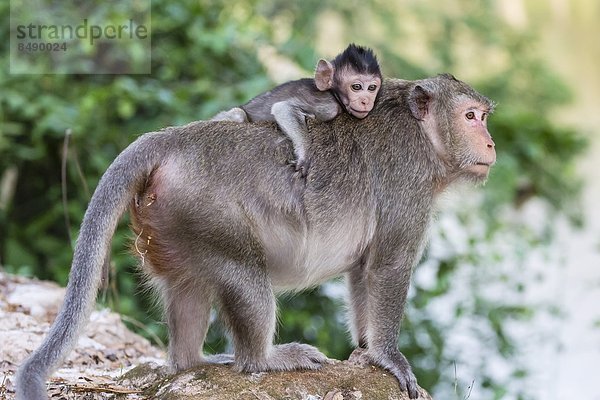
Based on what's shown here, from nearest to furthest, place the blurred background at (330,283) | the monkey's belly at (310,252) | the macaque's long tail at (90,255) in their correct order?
1. the macaque's long tail at (90,255)
2. the monkey's belly at (310,252)
3. the blurred background at (330,283)

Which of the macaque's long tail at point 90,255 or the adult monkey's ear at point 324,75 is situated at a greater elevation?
the adult monkey's ear at point 324,75

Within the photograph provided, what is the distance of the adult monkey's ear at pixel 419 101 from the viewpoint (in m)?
5.69

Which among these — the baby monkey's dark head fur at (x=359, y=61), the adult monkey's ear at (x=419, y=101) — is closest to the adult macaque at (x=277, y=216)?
the adult monkey's ear at (x=419, y=101)

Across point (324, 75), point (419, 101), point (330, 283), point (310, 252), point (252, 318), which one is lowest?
point (330, 283)

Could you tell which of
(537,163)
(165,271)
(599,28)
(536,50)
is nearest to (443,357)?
(537,163)

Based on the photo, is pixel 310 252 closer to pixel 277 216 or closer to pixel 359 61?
pixel 277 216

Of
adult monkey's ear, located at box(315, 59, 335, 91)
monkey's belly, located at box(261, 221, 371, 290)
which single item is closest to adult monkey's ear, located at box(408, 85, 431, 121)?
adult monkey's ear, located at box(315, 59, 335, 91)

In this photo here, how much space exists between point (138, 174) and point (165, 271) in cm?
56

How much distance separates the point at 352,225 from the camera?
5.42 metres

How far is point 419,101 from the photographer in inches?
225

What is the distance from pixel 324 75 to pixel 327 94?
146 millimetres

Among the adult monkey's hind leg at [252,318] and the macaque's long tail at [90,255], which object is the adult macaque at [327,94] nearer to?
the macaque's long tail at [90,255]

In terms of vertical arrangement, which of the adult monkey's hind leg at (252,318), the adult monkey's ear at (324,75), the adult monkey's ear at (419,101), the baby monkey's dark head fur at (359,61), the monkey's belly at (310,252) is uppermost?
the baby monkey's dark head fur at (359,61)

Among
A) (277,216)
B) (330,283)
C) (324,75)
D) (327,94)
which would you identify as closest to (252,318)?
(277,216)
